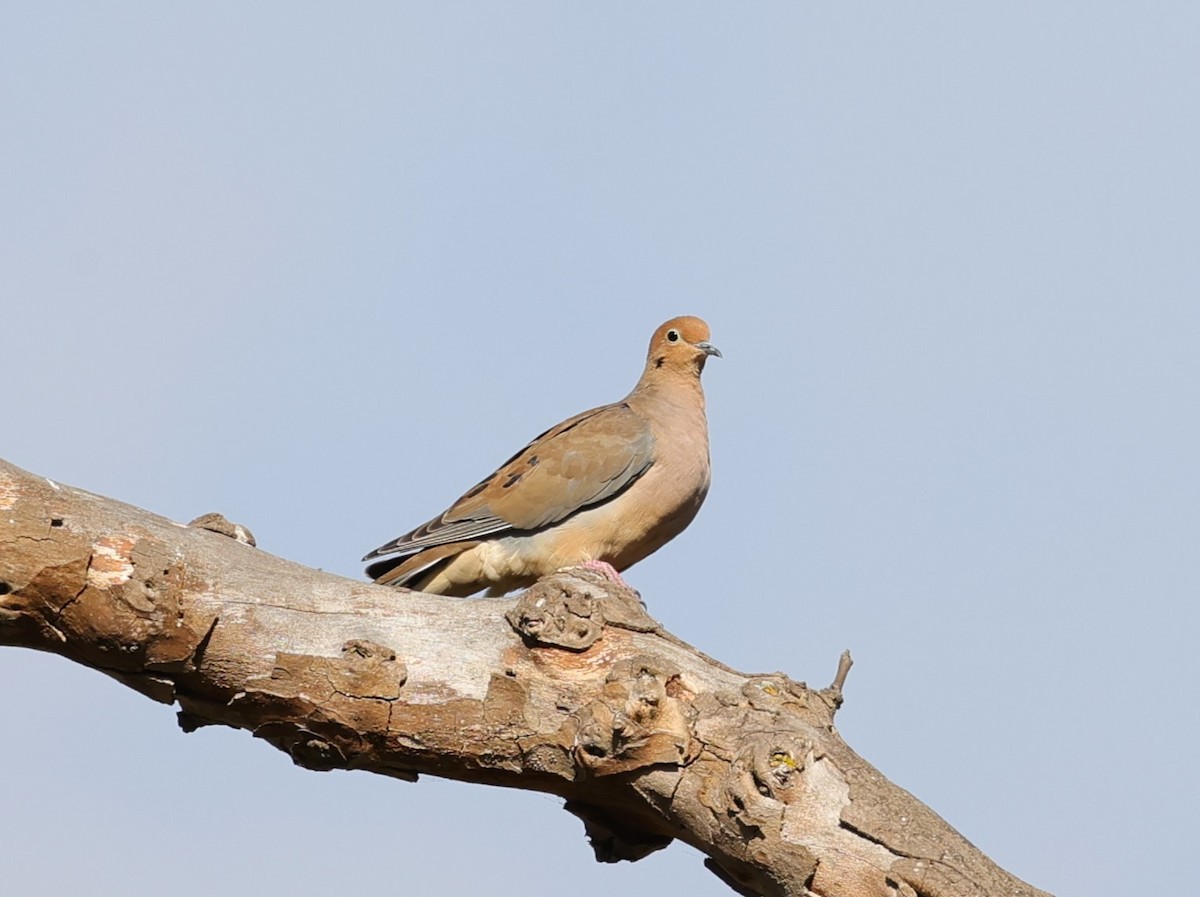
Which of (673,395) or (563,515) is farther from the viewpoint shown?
(673,395)

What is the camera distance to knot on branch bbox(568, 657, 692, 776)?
12.4 feet

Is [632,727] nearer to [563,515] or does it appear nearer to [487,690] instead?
[487,690]

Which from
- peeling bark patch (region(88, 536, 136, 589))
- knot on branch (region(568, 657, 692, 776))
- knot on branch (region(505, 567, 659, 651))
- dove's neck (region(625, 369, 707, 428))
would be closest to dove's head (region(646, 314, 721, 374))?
dove's neck (region(625, 369, 707, 428))

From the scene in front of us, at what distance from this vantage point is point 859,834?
145 inches

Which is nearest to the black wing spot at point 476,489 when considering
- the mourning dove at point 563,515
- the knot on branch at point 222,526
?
the mourning dove at point 563,515

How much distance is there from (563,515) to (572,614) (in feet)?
7.57

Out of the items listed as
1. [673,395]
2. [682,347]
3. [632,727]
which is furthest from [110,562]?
[682,347]

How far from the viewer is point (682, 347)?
7.17 meters

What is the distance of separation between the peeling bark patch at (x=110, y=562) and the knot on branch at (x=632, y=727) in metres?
1.19

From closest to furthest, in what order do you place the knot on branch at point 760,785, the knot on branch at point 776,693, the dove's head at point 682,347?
1. the knot on branch at point 760,785
2. the knot on branch at point 776,693
3. the dove's head at point 682,347

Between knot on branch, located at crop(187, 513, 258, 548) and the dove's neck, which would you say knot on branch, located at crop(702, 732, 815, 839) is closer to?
knot on branch, located at crop(187, 513, 258, 548)

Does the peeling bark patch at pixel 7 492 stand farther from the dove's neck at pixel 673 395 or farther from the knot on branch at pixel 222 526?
the dove's neck at pixel 673 395

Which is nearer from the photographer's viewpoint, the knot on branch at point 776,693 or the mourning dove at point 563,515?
the knot on branch at point 776,693

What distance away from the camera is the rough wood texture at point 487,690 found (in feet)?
11.9
